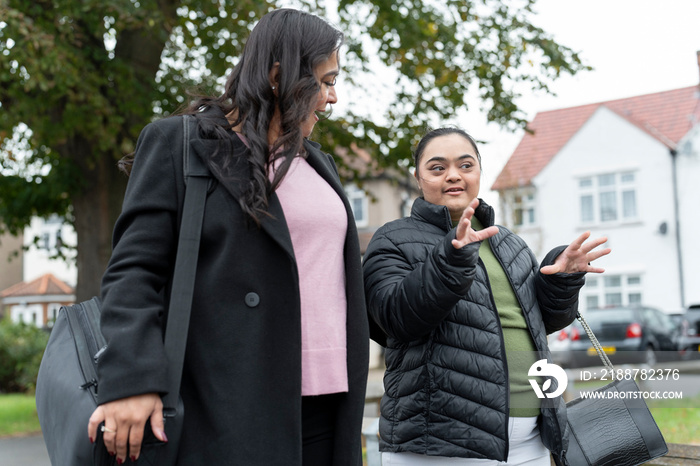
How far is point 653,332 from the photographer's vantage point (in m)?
17.4

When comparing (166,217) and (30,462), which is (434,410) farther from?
(30,462)

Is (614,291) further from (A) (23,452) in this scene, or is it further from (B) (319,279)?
(B) (319,279)

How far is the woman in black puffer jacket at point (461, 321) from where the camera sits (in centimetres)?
244

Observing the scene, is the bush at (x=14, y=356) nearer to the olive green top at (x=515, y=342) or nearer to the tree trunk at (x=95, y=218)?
the tree trunk at (x=95, y=218)

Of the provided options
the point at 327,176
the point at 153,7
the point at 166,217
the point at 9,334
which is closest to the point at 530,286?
the point at 327,176

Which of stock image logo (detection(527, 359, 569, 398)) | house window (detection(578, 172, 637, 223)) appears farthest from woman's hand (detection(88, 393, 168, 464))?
house window (detection(578, 172, 637, 223))

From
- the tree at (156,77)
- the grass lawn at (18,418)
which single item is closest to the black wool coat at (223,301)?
the tree at (156,77)

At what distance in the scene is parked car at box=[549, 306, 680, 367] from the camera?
55.0ft

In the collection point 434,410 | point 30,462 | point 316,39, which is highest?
point 316,39

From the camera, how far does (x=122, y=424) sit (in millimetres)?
1602

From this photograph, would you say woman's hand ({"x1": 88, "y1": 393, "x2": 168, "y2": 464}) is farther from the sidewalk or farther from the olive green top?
the sidewalk

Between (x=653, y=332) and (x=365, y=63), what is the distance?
35.9 ft

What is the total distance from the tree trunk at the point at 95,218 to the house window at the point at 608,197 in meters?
21.5

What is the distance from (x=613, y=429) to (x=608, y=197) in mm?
26228
